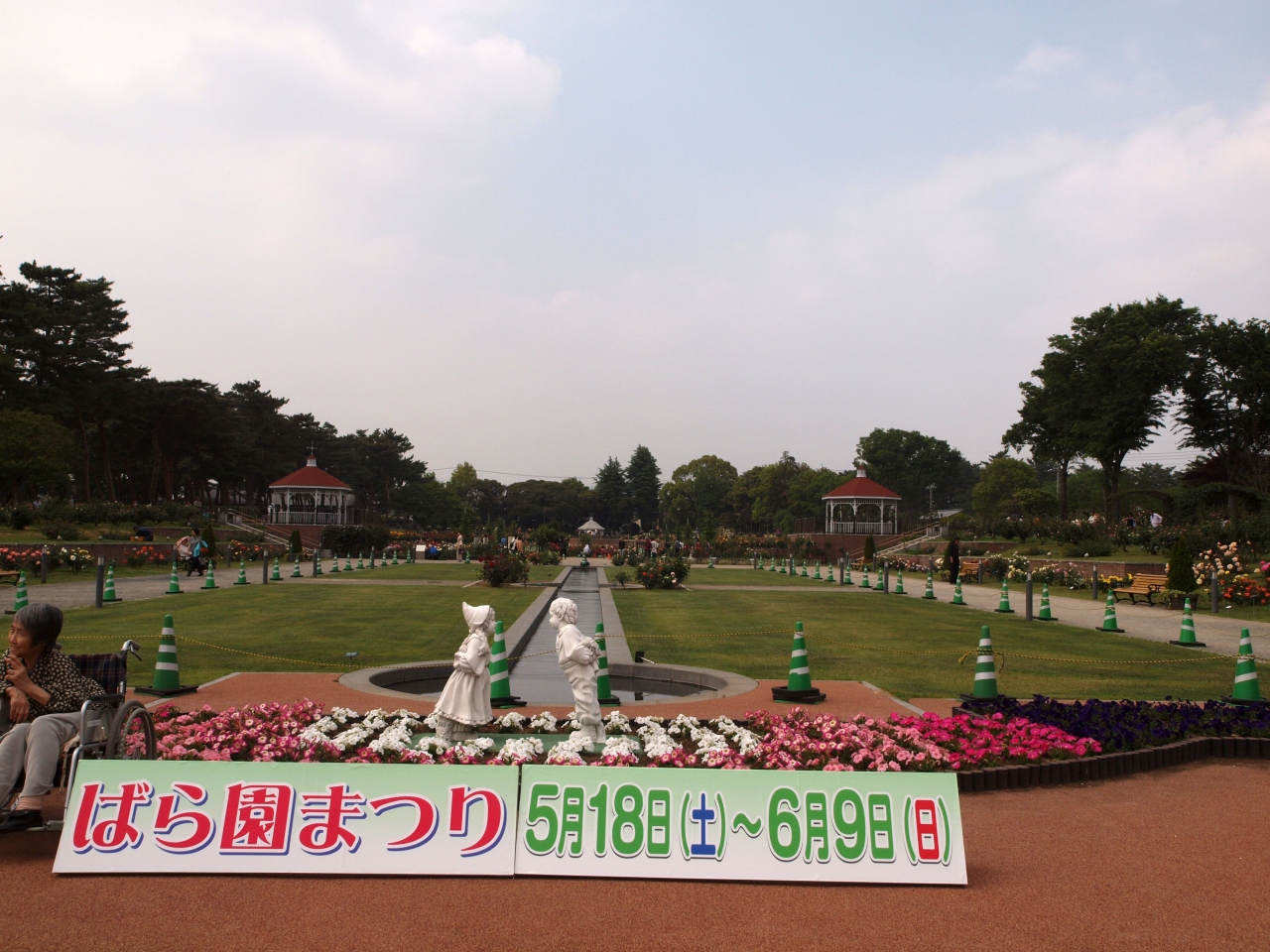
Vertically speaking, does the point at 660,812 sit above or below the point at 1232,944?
above

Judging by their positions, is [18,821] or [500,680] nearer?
[18,821]

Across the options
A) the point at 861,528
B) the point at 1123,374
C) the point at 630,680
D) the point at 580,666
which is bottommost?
the point at 630,680

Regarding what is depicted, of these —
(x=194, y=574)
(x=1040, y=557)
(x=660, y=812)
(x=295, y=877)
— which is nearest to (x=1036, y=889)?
(x=660, y=812)

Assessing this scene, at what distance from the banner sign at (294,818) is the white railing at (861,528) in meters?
59.6

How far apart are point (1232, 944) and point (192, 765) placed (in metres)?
5.33

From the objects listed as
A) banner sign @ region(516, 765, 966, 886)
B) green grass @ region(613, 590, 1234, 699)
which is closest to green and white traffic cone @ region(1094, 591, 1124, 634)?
green grass @ region(613, 590, 1234, 699)

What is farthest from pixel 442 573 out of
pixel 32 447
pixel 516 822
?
pixel 516 822

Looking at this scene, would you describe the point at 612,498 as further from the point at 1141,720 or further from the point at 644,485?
the point at 1141,720

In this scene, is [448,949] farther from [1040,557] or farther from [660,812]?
[1040,557]

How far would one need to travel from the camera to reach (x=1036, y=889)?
5.17 m

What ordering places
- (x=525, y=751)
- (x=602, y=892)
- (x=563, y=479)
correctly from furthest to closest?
1. (x=563, y=479)
2. (x=525, y=751)
3. (x=602, y=892)

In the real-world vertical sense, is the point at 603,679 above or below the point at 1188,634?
below

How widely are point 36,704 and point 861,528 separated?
60.4 metres

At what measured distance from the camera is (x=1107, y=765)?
25.5 feet
